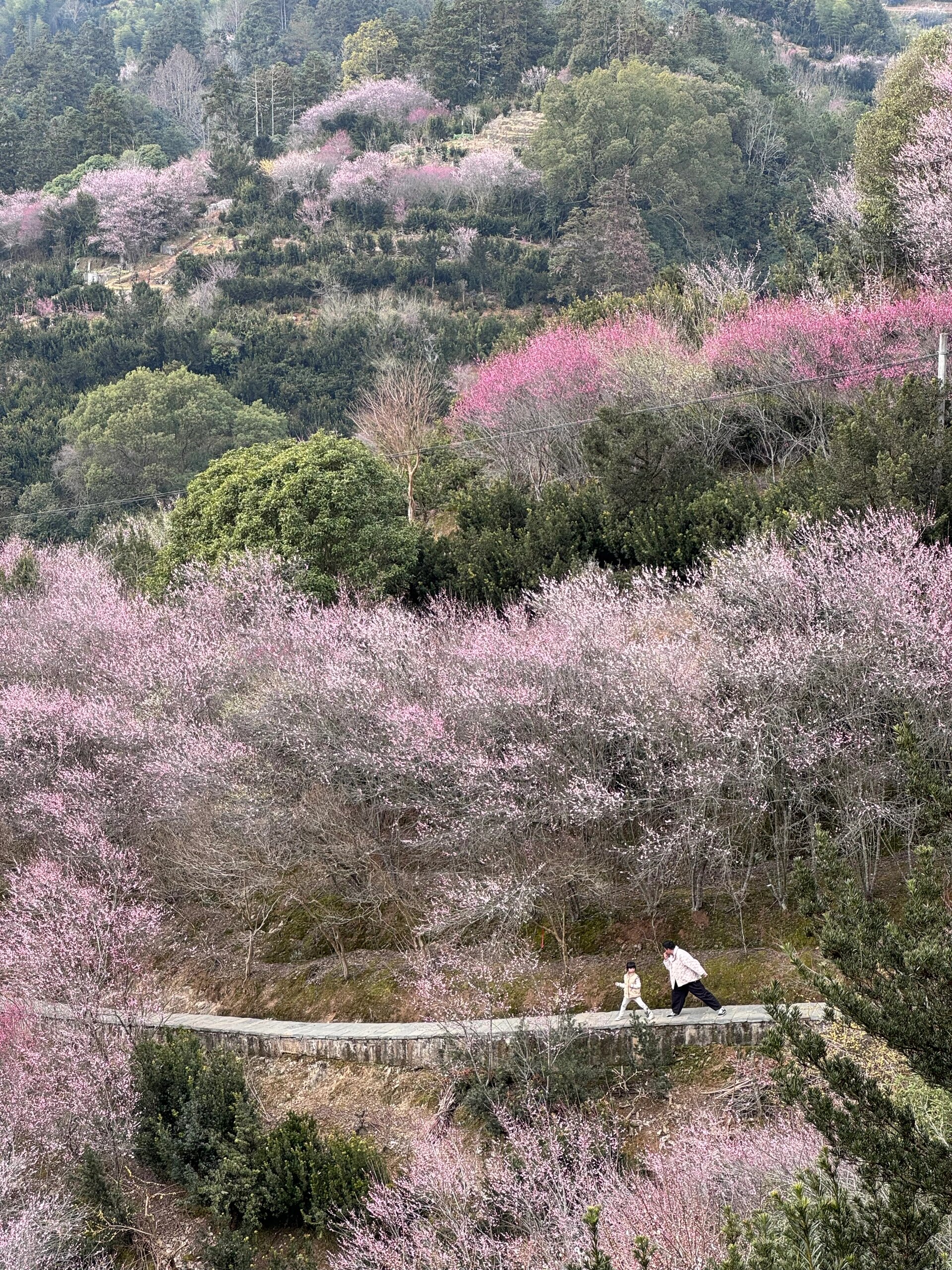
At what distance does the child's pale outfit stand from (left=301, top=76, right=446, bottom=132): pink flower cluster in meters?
58.1

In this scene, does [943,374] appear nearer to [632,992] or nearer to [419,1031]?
[632,992]

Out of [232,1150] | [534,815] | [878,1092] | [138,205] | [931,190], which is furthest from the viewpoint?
[138,205]

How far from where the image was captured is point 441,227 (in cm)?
5353

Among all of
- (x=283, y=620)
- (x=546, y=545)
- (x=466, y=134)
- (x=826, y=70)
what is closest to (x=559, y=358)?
(x=546, y=545)

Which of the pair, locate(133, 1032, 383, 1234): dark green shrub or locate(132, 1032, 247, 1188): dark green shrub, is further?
locate(132, 1032, 247, 1188): dark green shrub

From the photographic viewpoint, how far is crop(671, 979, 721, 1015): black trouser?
11.9m

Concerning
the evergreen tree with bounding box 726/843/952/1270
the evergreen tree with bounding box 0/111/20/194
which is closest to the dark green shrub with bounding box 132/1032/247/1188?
the evergreen tree with bounding box 726/843/952/1270

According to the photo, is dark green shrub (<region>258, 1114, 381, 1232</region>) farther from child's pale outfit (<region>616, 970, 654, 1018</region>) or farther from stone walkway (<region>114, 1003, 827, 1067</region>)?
child's pale outfit (<region>616, 970, 654, 1018</region>)

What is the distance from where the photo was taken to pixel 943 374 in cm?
1806

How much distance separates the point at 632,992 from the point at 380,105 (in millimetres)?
60661

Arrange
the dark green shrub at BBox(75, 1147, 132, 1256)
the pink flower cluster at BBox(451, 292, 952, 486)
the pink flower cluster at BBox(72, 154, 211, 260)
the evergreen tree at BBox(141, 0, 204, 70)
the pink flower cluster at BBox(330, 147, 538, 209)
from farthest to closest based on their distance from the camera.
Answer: the evergreen tree at BBox(141, 0, 204, 70) → the pink flower cluster at BBox(72, 154, 211, 260) → the pink flower cluster at BBox(330, 147, 538, 209) → the pink flower cluster at BBox(451, 292, 952, 486) → the dark green shrub at BBox(75, 1147, 132, 1256)

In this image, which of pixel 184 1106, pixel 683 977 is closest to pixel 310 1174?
pixel 184 1106

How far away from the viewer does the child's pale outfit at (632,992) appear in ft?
40.0

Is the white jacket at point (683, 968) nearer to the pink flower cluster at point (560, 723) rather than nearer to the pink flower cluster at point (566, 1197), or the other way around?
the pink flower cluster at point (560, 723)
